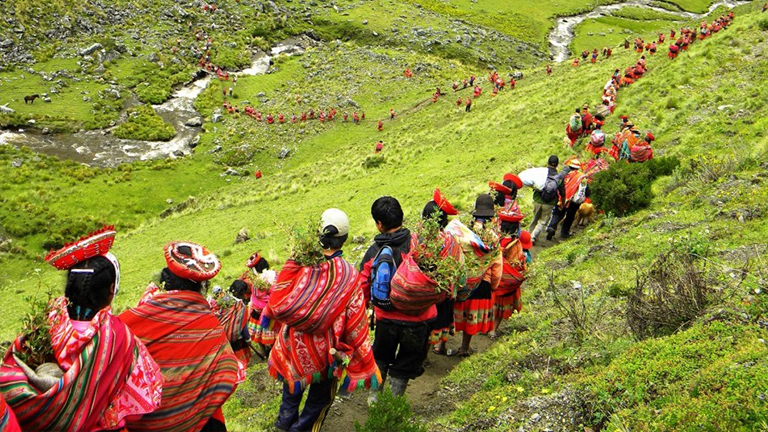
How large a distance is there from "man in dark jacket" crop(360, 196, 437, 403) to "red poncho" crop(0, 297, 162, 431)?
2687 millimetres

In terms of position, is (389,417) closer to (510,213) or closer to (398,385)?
(398,385)

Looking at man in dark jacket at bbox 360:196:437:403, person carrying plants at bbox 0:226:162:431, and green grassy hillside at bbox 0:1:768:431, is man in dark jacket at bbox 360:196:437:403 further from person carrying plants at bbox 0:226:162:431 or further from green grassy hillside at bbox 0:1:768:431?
person carrying plants at bbox 0:226:162:431

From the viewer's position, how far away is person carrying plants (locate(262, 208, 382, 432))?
4.66 metres

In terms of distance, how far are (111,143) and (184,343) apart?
4494 centimetres


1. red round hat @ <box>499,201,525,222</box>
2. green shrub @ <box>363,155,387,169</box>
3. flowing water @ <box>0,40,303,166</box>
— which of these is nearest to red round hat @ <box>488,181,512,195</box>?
red round hat @ <box>499,201,525,222</box>

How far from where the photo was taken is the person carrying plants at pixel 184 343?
3.89 meters

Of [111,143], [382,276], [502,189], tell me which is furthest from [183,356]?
[111,143]

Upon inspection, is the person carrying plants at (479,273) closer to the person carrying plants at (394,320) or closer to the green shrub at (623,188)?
the person carrying plants at (394,320)

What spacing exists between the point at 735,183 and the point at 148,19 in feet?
224

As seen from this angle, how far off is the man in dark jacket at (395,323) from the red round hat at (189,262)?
1.91m

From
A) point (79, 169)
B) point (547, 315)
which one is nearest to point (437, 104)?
point (79, 169)

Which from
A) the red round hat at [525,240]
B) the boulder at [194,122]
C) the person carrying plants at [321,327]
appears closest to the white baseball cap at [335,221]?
the person carrying plants at [321,327]

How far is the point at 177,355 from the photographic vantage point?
157 inches

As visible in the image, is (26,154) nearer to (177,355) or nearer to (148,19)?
(148,19)
